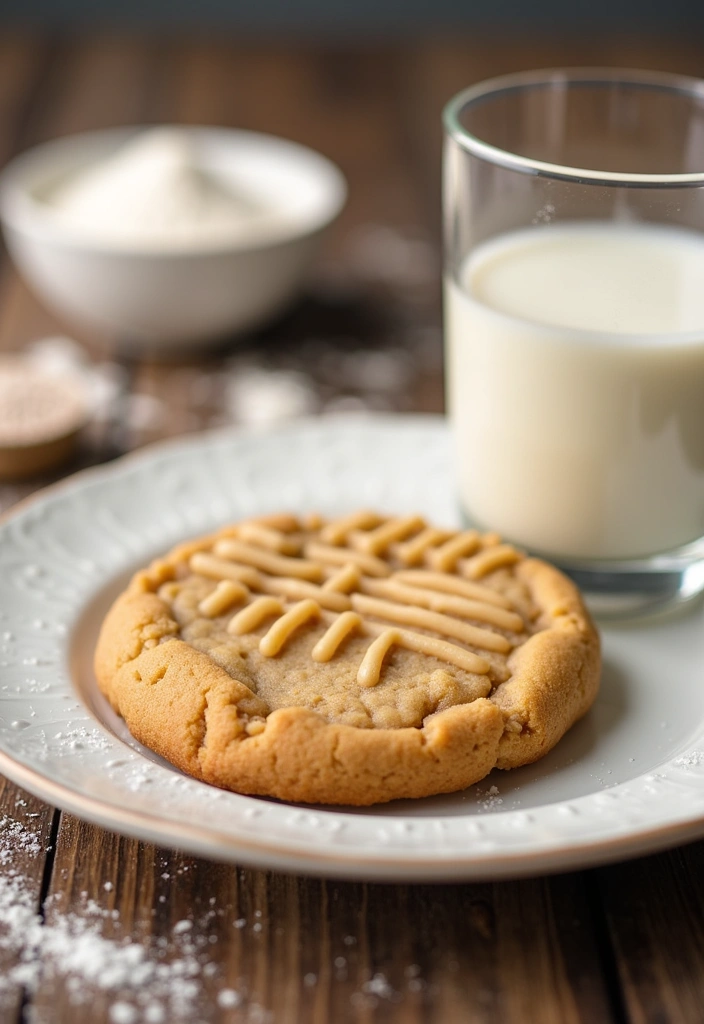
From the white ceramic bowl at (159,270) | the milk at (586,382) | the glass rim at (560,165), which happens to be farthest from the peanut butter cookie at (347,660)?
the white ceramic bowl at (159,270)

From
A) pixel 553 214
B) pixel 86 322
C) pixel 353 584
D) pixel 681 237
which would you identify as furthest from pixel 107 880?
pixel 86 322

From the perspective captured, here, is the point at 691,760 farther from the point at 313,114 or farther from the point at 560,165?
the point at 313,114

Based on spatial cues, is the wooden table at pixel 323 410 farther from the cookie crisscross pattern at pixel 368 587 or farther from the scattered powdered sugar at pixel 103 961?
the cookie crisscross pattern at pixel 368 587

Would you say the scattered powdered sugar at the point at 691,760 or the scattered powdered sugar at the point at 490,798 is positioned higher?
the scattered powdered sugar at the point at 691,760

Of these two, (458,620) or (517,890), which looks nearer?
(517,890)

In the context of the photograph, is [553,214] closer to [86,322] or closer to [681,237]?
[681,237]

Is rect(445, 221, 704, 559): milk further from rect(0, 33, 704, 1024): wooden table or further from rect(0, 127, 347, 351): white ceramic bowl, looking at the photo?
rect(0, 127, 347, 351): white ceramic bowl
